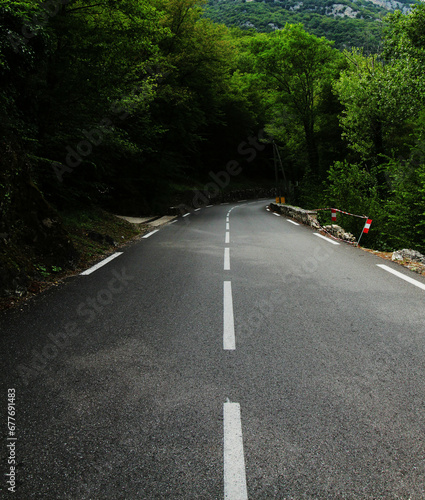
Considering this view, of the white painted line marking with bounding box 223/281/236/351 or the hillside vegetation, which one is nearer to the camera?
the white painted line marking with bounding box 223/281/236/351

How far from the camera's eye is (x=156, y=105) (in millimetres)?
21359

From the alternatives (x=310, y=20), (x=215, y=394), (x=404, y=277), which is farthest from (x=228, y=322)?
(x=310, y=20)

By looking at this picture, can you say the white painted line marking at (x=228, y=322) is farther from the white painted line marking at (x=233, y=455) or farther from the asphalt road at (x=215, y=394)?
the white painted line marking at (x=233, y=455)

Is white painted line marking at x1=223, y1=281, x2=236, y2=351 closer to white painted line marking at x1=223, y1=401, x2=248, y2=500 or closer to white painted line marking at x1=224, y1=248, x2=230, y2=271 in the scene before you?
white painted line marking at x1=223, y1=401, x2=248, y2=500

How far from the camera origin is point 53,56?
10250 millimetres

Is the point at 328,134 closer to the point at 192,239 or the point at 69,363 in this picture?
the point at 192,239

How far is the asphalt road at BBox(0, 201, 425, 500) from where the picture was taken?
1.90 metres

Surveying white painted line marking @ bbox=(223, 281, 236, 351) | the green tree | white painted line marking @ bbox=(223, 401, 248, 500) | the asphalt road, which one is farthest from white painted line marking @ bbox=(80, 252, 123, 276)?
the green tree

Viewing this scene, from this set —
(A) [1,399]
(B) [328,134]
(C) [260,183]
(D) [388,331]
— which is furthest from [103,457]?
(C) [260,183]

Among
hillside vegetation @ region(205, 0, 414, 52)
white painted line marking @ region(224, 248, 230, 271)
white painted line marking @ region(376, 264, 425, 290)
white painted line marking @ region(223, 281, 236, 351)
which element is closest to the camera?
white painted line marking @ region(223, 281, 236, 351)

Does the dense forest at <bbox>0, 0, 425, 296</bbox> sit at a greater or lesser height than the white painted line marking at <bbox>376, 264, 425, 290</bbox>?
greater

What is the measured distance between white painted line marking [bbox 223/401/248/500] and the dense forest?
4694 millimetres

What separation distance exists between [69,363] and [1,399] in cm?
64

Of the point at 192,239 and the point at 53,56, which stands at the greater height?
the point at 53,56
